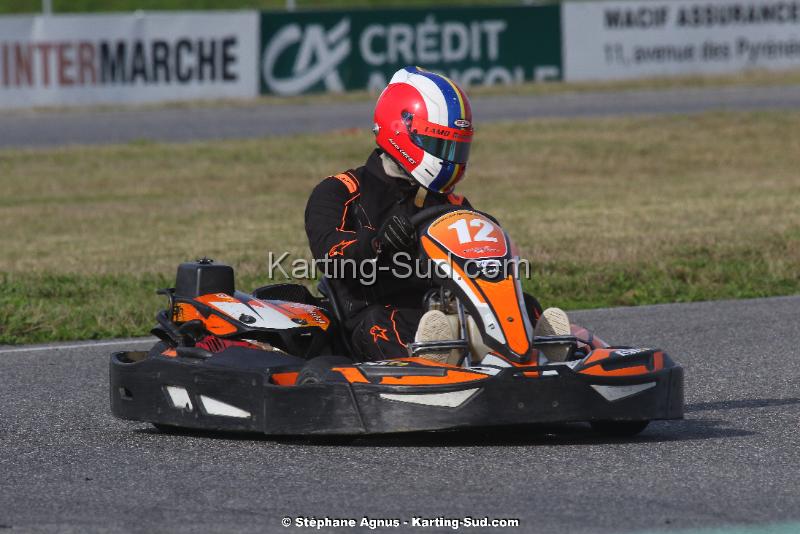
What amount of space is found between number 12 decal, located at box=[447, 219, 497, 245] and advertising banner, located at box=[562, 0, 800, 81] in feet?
70.6

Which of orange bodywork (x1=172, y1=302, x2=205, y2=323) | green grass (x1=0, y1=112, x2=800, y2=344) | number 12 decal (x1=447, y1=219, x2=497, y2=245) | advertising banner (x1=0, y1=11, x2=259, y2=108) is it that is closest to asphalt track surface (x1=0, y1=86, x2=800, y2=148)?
advertising banner (x1=0, y1=11, x2=259, y2=108)

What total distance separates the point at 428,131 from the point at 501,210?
799 cm

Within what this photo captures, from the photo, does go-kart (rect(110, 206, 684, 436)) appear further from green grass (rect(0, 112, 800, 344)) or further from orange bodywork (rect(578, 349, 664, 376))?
green grass (rect(0, 112, 800, 344))

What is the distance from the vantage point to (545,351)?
17.6 feet

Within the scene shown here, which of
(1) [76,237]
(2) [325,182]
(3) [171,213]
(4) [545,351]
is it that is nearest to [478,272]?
(4) [545,351]

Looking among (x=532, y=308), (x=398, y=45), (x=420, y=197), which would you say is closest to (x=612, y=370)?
(x=532, y=308)

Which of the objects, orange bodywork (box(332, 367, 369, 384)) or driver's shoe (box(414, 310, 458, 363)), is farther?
driver's shoe (box(414, 310, 458, 363))

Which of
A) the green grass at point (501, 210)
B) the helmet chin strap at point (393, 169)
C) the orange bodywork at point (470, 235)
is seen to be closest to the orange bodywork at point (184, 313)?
the helmet chin strap at point (393, 169)

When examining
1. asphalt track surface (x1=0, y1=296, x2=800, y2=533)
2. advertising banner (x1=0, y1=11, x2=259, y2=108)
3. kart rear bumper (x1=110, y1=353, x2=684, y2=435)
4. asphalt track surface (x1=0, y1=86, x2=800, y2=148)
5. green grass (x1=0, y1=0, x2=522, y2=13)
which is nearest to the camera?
asphalt track surface (x1=0, y1=296, x2=800, y2=533)

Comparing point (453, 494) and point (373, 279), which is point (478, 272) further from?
point (453, 494)

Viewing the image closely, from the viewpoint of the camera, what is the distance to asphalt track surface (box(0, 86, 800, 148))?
20.8m

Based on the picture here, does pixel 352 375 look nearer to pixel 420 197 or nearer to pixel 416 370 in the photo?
pixel 416 370

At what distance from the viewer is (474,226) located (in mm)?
5469

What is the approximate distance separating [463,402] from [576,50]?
22698 millimetres
